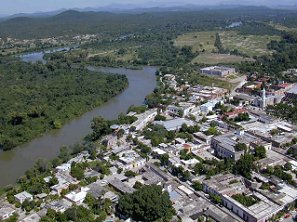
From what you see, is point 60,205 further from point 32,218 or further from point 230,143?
point 230,143

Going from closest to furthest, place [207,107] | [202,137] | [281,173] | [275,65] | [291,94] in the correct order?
[281,173] → [202,137] → [207,107] → [291,94] → [275,65]

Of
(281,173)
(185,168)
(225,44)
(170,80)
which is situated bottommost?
(225,44)

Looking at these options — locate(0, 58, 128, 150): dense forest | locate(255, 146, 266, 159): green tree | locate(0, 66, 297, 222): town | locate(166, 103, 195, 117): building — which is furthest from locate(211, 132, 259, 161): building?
locate(0, 58, 128, 150): dense forest

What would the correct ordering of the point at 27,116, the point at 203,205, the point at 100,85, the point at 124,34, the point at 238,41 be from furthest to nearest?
the point at 124,34
the point at 238,41
the point at 100,85
the point at 27,116
the point at 203,205

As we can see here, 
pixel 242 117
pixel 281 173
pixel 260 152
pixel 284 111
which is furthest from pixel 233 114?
pixel 281 173

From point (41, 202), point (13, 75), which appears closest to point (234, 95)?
point (41, 202)

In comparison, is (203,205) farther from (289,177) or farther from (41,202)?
(41,202)

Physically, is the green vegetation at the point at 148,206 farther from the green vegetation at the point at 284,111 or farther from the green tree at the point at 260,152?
the green vegetation at the point at 284,111

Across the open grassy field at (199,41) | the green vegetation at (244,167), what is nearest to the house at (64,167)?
the green vegetation at (244,167)
